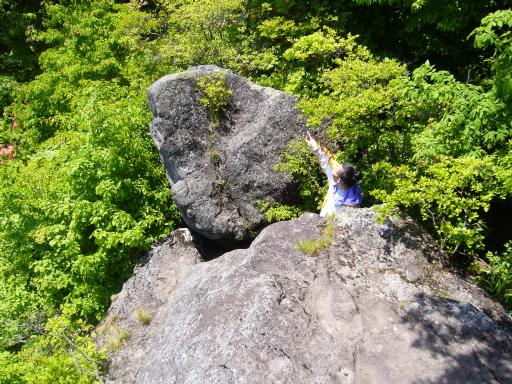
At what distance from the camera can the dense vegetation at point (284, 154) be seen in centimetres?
576

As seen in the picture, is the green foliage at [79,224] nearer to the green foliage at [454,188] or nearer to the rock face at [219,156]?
→ the rock face at [219,156]

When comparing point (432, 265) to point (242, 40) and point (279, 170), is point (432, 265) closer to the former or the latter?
point (279, 170)

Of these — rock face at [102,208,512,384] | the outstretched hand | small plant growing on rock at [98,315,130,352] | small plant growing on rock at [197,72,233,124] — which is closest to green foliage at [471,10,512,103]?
rock face at [102,208,512,384]

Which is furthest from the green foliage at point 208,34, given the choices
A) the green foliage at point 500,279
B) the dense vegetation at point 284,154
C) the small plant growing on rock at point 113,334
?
the green foliage at point 500,279

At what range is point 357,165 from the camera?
286 inches

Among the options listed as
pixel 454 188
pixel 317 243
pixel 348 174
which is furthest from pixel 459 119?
pixel 317 243

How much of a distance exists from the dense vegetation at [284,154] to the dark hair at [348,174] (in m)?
0.35

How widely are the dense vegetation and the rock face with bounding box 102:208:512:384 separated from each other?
0.64 m

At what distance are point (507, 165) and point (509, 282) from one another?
5.45 feet

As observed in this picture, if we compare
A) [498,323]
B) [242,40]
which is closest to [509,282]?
[498,323]

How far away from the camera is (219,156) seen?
7.88 metres

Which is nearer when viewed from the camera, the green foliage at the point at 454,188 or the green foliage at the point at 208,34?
the green foliage at the point at 454,188

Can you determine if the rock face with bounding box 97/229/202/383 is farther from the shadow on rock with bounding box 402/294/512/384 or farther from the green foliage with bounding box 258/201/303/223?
the shadow on rock with bounding box 402/294/512/384

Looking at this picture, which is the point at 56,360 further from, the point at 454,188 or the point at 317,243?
the point at 454,188
